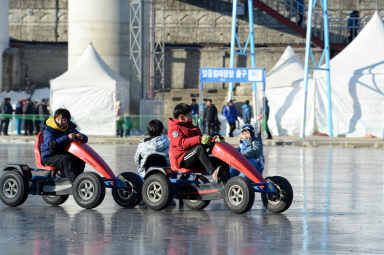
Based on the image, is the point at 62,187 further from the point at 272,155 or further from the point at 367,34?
the point at 367,34

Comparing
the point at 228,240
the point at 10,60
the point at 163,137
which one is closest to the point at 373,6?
the point at 10,60

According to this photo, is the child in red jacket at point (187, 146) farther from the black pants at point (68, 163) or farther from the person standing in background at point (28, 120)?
the person standing in background at point (28, 120)

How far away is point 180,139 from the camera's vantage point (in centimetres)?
1248

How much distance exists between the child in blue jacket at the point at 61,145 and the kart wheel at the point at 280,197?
2.55m

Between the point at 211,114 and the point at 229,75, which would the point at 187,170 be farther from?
the point at 211,114

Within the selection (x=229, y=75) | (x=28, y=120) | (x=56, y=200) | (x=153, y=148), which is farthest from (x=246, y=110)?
(x=56, y=200)

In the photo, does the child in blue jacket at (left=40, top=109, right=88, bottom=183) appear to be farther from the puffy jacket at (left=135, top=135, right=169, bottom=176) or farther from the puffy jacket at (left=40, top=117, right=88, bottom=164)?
the puffy jacket at (left=135, top=135, right=169, bottom=176)

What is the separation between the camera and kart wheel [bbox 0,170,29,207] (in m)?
12.6

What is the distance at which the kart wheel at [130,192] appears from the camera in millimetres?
12562

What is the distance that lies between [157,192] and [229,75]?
24034 mm

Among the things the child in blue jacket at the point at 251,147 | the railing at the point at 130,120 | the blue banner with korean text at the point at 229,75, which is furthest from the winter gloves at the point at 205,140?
the railing at the point at 130,120

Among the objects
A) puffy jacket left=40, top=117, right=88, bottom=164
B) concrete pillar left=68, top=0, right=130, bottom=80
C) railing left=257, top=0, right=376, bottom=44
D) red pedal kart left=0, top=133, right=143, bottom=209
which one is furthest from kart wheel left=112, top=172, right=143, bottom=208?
railing left=257, top=0, right=376, bottom=44

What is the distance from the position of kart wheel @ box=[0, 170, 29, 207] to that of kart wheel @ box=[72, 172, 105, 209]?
82 centimetres

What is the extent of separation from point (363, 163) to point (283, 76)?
19.0 metres
